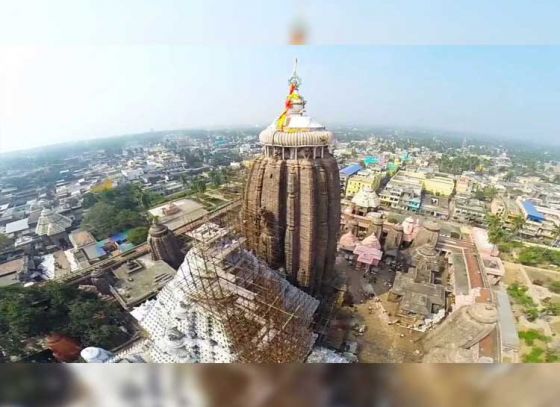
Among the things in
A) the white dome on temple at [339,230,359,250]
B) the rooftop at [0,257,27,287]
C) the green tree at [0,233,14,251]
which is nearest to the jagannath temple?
the white dome on temple at [339,230,359,250]

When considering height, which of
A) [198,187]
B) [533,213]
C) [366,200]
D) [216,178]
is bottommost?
[533,213]

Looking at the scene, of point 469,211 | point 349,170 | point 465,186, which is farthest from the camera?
point 349,170

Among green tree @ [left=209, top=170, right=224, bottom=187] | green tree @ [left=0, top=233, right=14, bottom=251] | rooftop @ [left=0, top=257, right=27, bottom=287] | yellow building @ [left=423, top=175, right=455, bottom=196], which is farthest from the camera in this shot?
yellow building @ [left=423, top=175, right=455, bottom=196]

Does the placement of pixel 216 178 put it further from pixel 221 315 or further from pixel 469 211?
pixel 469 211

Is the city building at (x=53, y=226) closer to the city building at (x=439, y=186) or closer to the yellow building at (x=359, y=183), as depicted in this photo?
the yellow building at (x=359, y=183)

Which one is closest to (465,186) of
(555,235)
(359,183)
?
(555,235)

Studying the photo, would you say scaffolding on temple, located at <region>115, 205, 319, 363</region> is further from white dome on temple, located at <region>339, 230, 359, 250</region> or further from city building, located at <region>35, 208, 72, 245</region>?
city building, located at <region>35, 208, 72, 245</region>
